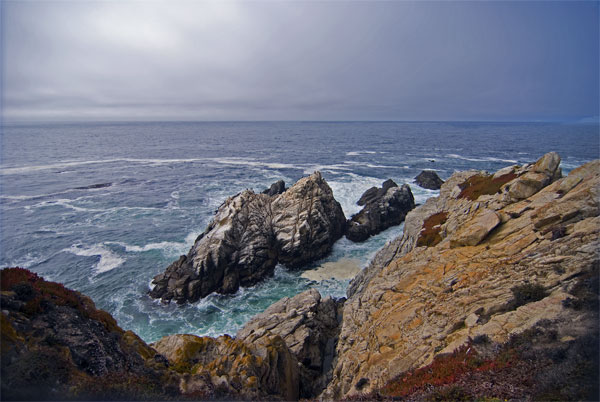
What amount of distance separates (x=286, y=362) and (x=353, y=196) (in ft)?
154

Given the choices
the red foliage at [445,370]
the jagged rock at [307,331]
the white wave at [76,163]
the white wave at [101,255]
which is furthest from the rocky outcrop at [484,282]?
the white wave at [76,163]

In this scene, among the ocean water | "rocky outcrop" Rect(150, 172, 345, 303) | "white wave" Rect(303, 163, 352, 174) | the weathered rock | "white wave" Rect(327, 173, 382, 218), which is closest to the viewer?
the ocean water

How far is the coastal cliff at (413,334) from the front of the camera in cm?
942

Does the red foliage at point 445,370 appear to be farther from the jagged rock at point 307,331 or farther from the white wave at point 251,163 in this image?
the white wave at point 251,163

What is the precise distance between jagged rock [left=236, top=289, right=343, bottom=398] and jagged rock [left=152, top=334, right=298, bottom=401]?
1.56m

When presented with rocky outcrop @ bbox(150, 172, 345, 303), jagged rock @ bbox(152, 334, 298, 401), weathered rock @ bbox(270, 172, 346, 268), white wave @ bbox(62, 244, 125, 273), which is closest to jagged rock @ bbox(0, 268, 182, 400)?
jagged rock @ bbox(152, 334, 298, 401)

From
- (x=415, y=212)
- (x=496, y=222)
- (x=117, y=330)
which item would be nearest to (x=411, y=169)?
(x=415, y=212)

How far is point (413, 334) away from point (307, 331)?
8.02m

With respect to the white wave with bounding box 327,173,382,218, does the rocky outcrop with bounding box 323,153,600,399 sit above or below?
above

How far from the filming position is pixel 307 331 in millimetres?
20656

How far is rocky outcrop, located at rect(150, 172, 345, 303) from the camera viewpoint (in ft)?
106

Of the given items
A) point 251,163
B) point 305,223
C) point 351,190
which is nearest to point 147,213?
point 305,223

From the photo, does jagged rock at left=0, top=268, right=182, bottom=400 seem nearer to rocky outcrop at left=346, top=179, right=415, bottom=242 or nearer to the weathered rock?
the weathered rock

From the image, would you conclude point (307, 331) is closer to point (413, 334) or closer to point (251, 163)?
point (413, 334)
